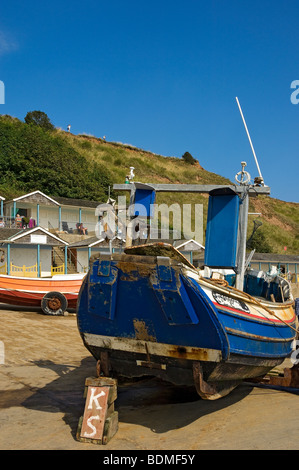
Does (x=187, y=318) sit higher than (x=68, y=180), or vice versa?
(x=68, y=180)

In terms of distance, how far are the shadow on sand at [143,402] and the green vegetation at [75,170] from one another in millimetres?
30727

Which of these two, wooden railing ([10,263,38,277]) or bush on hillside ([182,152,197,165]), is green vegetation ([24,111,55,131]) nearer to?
bush on hillside ([182,152,197,165])

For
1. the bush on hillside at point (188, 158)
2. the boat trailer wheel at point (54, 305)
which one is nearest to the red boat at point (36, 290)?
the boat trailer wheel at point (54, 305)

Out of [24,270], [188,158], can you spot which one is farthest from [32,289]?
[188,158]

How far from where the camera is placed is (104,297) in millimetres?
5652

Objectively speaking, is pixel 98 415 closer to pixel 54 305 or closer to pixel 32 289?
pixel 54 305

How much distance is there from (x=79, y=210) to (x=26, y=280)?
21.6 meters

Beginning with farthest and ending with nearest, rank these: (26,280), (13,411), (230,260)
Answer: (26,280) < (230,260) < (13,411)

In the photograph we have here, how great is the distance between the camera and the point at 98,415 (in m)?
5.32

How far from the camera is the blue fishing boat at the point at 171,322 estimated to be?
17.1ft

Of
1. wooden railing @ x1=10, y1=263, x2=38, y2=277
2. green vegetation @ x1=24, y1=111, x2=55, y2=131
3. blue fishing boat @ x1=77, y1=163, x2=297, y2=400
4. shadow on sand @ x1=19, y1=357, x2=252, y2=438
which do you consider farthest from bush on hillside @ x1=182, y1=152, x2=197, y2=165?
blue fishing boat @ x1=77, y1=163, x2=297, y2=400
